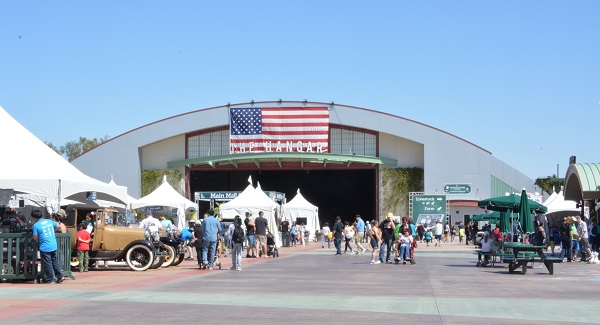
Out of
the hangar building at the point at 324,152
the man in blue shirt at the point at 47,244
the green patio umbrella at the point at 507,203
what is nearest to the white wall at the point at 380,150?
the hangar building at the point at 324,152

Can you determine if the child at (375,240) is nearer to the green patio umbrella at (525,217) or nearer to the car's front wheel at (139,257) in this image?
the green patio umbrella at (525,217)

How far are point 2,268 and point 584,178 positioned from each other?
2355 centimetres

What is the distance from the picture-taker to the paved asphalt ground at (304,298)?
1128cm

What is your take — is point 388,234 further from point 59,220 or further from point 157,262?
point 59,220

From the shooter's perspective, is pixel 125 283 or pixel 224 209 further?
pixel 224 209

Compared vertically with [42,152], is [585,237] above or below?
below

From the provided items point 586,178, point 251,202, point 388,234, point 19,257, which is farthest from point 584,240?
point 19,257

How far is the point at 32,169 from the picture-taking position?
21766 mm

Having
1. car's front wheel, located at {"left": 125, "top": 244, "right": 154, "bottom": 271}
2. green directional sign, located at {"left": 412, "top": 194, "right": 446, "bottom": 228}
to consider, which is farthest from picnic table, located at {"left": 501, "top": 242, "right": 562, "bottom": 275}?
green directional sign, located at {"left": 412, "top": 194, "right": 446, "bottom": 228}

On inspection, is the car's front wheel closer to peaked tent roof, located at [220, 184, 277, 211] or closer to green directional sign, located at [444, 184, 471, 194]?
peaked tent roof, located at [220, 184, 277, 211]

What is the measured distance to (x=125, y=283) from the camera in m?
17.6

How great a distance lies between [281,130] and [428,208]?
11.8 meters

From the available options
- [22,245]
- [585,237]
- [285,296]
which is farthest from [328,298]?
[585,237]

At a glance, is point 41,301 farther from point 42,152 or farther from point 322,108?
point 322,108
